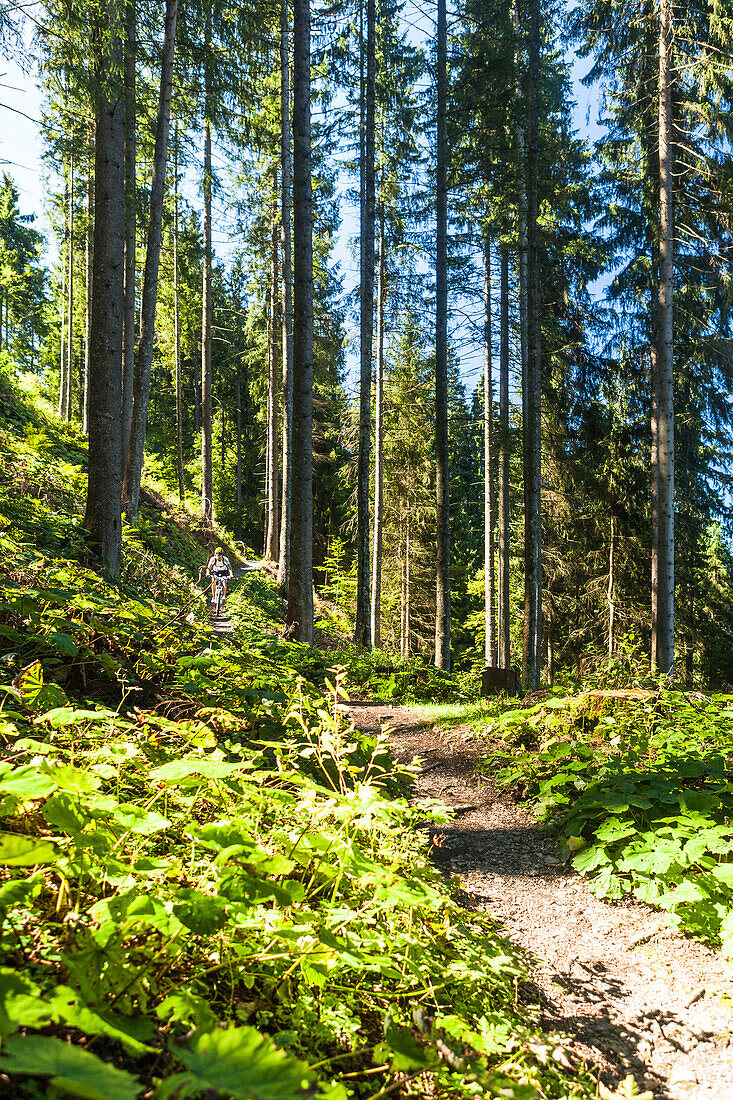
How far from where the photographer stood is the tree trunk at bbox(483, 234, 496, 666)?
13.7 m

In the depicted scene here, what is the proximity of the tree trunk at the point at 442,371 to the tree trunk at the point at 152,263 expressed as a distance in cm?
517

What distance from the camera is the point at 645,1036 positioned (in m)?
2.04

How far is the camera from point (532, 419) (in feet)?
38.4

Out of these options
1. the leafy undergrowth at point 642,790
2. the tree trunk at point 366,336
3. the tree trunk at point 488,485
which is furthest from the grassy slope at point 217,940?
the tree trunk at point 488,485

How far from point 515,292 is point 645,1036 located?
16.1 meters

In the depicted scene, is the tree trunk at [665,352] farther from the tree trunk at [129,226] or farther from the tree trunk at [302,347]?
the tree trunk at [129,226]

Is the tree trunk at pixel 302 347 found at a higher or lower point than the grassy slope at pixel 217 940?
higher

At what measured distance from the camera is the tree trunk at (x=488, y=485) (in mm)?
13727

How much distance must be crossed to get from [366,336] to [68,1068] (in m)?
14.4

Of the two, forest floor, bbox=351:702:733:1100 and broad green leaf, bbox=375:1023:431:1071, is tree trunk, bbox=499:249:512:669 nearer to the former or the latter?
forest floor, bbox=351:702:733:1100

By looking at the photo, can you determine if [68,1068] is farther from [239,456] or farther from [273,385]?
[239,456]

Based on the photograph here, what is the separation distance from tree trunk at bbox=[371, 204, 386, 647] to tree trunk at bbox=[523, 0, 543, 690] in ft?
13.9

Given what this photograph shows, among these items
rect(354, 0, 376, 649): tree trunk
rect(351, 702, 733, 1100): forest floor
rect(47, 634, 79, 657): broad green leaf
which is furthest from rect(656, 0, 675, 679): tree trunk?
rect(47, 634, 79, 657): broad green leaf

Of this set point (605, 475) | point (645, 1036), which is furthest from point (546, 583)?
point (645, 1036)
